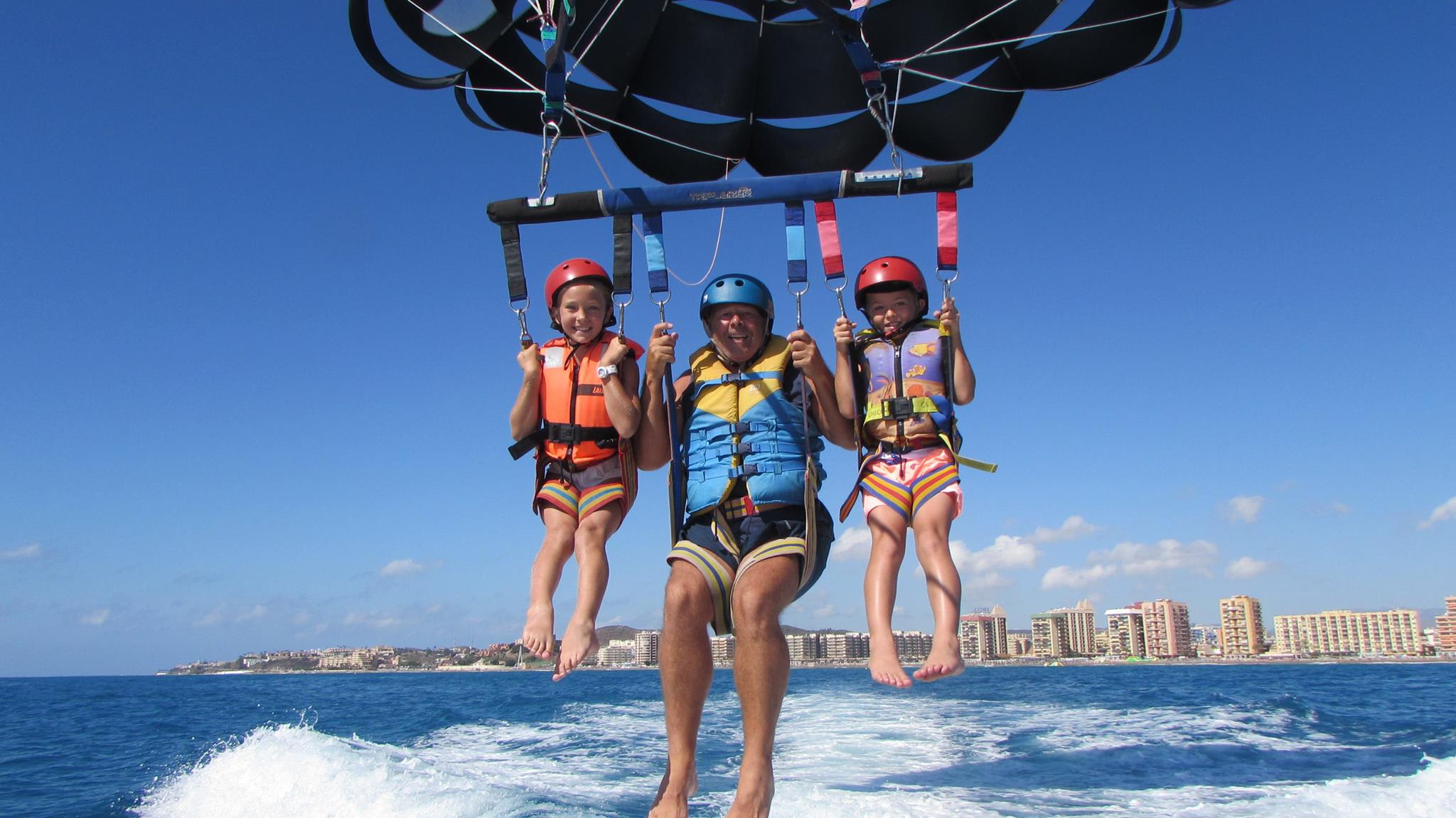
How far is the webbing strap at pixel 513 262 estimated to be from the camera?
4.81 m

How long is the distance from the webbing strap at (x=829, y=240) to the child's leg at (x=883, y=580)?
47.7 inches

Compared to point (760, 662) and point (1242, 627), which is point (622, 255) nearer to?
point (760, 662)

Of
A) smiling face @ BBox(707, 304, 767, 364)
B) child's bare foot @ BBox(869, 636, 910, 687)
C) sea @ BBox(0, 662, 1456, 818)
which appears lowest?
sea @ BBox(0, 662, 1456, 818)

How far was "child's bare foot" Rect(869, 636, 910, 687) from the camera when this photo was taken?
13.0 ft

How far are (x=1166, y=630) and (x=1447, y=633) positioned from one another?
33.8 meters

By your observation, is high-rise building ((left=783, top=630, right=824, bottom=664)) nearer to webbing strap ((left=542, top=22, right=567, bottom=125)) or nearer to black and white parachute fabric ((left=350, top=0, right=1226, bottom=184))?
black and white parachute fabric ((left=350, top=0, right=1226, bottom=184))

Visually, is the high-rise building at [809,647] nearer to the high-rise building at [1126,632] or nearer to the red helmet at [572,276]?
the high-rise building at [1126,632]

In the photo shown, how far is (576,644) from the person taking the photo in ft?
13.7

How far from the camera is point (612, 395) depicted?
14.6 ft

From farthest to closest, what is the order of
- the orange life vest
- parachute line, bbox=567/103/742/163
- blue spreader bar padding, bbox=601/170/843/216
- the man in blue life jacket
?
1. parachute line, bbox=567/103/742/163
2. blue spreader bar padding, bbox=601/170/843/216
3. the orange life vest
4. the man in blue life jacket

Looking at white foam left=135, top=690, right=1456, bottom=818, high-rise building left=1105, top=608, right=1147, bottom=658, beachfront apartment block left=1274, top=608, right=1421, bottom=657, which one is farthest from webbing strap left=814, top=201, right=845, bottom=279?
beachfront apartment block left=1274, top=608, right=1421, bottom=657

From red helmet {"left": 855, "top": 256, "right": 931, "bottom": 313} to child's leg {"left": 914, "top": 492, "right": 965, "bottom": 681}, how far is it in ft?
3.79

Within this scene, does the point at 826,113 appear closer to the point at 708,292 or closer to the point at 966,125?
the point at 966,125

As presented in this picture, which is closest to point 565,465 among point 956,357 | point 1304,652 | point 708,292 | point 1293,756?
point 708,292
